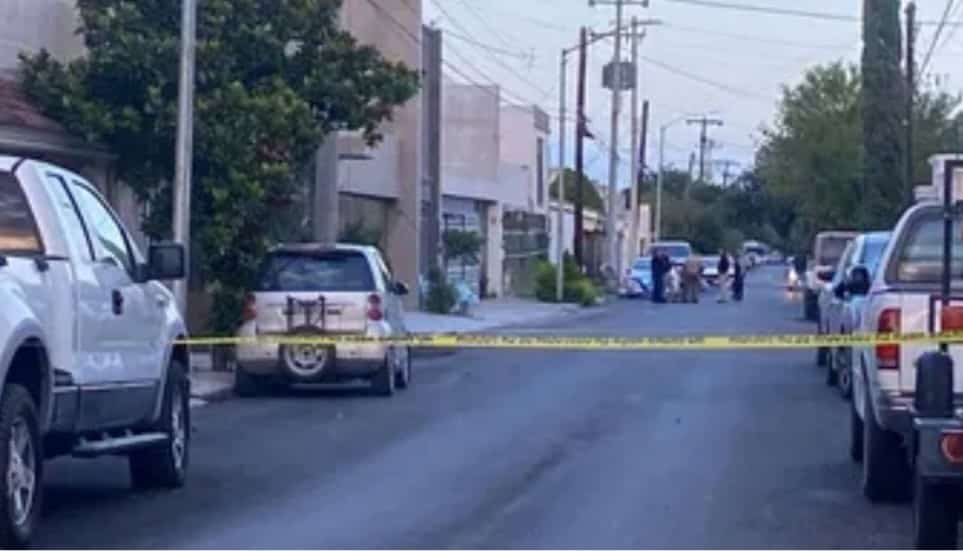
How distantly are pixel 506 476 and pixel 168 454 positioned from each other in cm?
260

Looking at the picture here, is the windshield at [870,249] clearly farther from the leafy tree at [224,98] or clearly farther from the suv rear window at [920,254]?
the suv rear window at [920,254]

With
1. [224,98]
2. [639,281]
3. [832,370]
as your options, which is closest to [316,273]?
[224,98]

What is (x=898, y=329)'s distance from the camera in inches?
607

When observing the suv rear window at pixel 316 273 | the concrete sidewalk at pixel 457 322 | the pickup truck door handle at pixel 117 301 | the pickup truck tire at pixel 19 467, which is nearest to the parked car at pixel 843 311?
the suv rear window at pixel 316 273

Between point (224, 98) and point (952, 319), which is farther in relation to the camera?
point (224, 98)

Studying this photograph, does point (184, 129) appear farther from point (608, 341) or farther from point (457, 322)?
point (457, 322)

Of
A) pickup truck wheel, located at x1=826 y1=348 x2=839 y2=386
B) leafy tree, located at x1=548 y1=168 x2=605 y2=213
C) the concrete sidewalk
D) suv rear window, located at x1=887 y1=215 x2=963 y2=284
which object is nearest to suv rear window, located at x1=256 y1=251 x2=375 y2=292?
the concrete sidewalk

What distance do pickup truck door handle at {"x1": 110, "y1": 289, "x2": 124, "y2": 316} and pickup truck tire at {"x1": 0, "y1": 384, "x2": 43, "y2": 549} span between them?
1.84m

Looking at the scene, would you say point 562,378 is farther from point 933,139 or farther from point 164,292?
point 933,139

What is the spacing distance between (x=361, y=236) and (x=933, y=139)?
29.1 metres

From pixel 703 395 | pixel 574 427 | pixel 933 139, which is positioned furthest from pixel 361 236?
pixel 933 139

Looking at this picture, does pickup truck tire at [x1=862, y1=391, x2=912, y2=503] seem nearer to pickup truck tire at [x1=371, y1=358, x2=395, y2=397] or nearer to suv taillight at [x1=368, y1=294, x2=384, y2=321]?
suv taillight at [x1=368, y1=294, x2=384, y2=321]

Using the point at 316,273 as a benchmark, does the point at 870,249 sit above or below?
above

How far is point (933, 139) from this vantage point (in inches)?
2680
